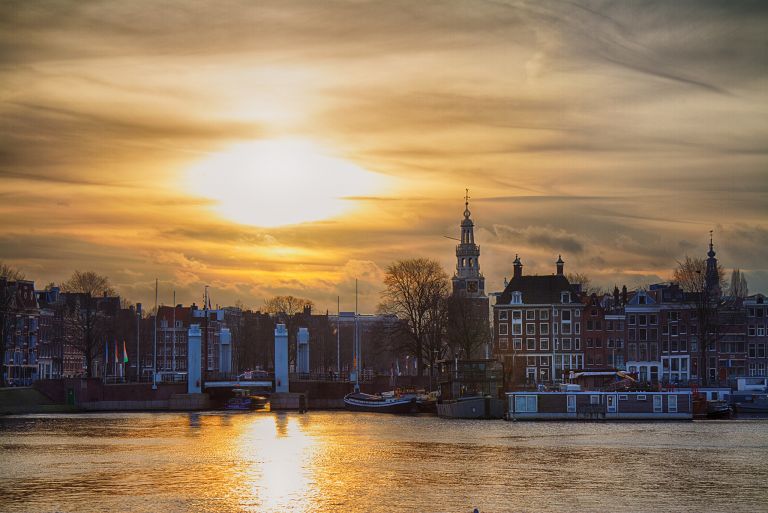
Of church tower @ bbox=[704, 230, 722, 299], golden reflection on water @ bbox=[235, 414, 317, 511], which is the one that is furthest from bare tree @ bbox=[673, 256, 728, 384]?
golden reflection on water @ bbox=[235, 414, 317, 511]

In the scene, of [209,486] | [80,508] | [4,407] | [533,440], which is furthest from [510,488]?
[4,407]

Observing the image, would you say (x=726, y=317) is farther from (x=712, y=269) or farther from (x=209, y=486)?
(x=209, y=486)

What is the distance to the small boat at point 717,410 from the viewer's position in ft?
482

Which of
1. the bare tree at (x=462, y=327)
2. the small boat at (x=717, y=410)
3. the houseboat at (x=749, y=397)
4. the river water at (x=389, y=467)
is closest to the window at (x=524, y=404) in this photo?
the river water at (x=389, y=467)

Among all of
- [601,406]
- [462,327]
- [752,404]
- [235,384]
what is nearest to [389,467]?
[601,406]

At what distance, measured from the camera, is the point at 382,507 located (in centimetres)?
7038

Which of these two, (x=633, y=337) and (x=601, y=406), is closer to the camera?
(x=601, y=406)

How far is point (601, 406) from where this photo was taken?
138 meters

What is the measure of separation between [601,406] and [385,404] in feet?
115

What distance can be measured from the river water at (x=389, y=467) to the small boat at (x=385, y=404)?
2628 centimetres

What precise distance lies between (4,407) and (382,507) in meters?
99.3

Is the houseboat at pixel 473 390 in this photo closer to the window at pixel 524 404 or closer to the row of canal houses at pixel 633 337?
the window at pixel 524 404

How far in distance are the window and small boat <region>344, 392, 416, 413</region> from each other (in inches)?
1076

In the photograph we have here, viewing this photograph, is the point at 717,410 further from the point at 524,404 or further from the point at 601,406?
the point at 524,404
